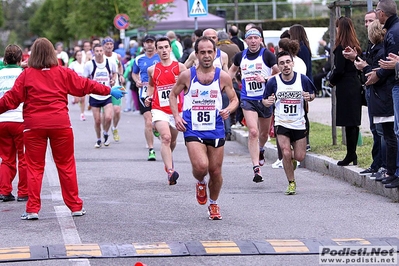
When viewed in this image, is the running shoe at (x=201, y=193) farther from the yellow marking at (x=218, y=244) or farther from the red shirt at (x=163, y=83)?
the red shirt at (x=163, y=83)

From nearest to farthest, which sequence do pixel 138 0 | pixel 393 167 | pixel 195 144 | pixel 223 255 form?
1. pixel 223 255
2. pixel 195 144
3. pixel 393 167
4. pixel 138 0

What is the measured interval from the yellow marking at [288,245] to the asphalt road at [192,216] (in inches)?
2.7

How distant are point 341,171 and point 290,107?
1615 mm

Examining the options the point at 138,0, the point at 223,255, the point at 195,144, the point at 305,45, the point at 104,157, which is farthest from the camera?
the point at 138,0

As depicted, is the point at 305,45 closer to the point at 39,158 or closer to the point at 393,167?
the point at 393,167

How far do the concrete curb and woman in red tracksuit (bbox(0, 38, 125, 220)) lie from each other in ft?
11.7

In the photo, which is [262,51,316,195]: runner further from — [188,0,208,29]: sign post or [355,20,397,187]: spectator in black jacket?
[188,0,208,29]: sign post

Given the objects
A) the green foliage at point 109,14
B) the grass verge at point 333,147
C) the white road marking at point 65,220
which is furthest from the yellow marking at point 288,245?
the green foliage at point 109,14

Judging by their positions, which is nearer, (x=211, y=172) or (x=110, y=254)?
(x=110, y=254)

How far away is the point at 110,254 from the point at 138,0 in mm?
35059

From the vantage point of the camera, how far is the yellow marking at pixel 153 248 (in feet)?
25.3

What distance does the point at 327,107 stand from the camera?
2422cm

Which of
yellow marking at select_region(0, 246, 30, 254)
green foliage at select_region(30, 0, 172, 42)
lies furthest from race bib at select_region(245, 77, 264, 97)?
green foliage at select_region(30, 0, 172, 42)

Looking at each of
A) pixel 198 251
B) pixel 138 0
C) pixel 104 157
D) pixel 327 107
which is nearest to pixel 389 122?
pixel 198 251
